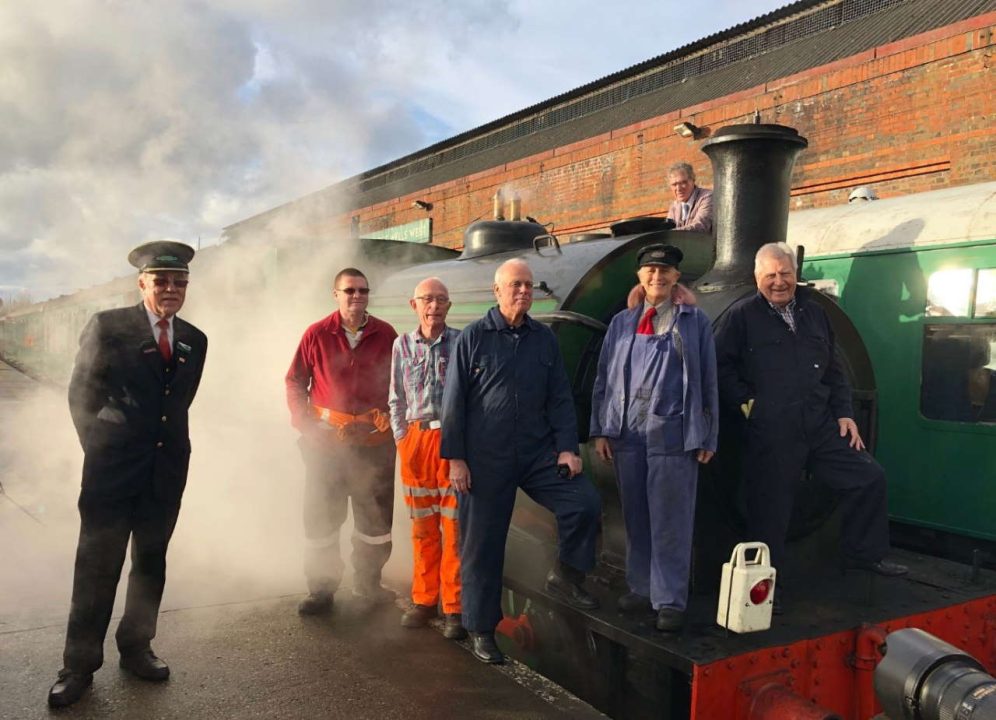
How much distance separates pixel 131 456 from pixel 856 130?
939 cm

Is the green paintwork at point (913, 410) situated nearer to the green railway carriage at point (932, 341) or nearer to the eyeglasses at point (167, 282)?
the green railway carriage at point (932, 341)

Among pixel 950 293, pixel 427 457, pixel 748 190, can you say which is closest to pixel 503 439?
pixel 427 457

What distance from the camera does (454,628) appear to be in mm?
3668

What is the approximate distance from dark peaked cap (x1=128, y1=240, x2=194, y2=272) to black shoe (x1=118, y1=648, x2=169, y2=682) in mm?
1534

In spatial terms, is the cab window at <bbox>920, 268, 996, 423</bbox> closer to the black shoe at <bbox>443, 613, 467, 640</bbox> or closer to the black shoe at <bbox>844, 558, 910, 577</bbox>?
the black shoe at <bbox>844, 558, 910, 577</bbox>

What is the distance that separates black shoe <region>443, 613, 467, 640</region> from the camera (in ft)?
12.0

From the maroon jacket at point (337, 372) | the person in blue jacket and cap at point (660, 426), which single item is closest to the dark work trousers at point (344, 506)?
the maroon jacket at point (337, 372)

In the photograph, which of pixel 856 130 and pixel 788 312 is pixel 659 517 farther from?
pixel 856 130

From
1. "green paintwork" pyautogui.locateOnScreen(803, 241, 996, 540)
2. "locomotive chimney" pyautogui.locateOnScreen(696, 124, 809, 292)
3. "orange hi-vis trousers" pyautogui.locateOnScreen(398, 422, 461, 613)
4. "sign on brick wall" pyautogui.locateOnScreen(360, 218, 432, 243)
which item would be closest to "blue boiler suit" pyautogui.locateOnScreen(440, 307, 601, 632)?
"orange hi-vis trousers" pyautogui.locateOnScreen(398, 422, 461, 613)

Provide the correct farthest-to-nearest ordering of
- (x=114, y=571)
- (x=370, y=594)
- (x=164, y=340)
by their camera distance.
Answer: (x=370, y=594), (x=164, y=340), (x=114, y=571)

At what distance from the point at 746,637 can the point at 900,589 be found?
3.18 ft

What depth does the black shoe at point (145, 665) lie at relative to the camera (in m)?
3.18

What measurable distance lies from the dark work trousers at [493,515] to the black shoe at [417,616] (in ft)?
1.58

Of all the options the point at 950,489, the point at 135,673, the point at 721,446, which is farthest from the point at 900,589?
the point at 135,673
